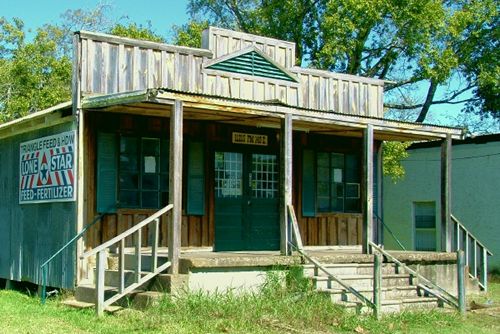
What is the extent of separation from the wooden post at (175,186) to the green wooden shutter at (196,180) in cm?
283

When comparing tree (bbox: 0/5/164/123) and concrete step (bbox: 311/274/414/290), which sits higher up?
tree (bbox: 0/5/164/123)

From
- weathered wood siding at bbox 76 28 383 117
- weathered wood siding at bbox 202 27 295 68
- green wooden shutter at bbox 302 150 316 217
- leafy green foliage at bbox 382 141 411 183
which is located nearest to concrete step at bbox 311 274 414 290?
green wooden shutter at bbox 302 150 316 217

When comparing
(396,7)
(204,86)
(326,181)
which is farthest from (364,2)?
(204,86)

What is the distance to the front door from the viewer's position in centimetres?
1536

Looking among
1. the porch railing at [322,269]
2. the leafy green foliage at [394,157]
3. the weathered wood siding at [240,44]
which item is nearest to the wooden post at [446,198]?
the weathered wood siding at [240,44]

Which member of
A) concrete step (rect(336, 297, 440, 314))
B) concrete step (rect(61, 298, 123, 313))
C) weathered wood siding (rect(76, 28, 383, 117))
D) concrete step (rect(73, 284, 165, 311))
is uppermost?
weathered wood siding (rect(76, 28, 383, 117))

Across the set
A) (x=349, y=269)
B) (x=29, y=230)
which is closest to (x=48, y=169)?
(x=29, y=230)

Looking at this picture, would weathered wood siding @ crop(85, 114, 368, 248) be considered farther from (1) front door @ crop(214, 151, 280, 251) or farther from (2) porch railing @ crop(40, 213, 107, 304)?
(1) front door @ crop(214, 151, 280, 251)

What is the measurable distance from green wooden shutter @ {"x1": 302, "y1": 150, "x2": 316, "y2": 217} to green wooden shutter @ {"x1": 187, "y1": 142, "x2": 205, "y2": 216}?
261 cm

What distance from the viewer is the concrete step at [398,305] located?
12031 millimetres

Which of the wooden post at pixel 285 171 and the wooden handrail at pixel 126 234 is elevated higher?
the wooden post at pixel 285 171

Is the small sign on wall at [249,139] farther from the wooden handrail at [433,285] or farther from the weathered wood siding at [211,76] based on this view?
the wooden handrail at [433,285]

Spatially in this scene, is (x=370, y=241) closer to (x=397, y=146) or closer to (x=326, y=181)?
(x=326, y=181)

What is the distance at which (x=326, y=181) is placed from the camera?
17219mm
